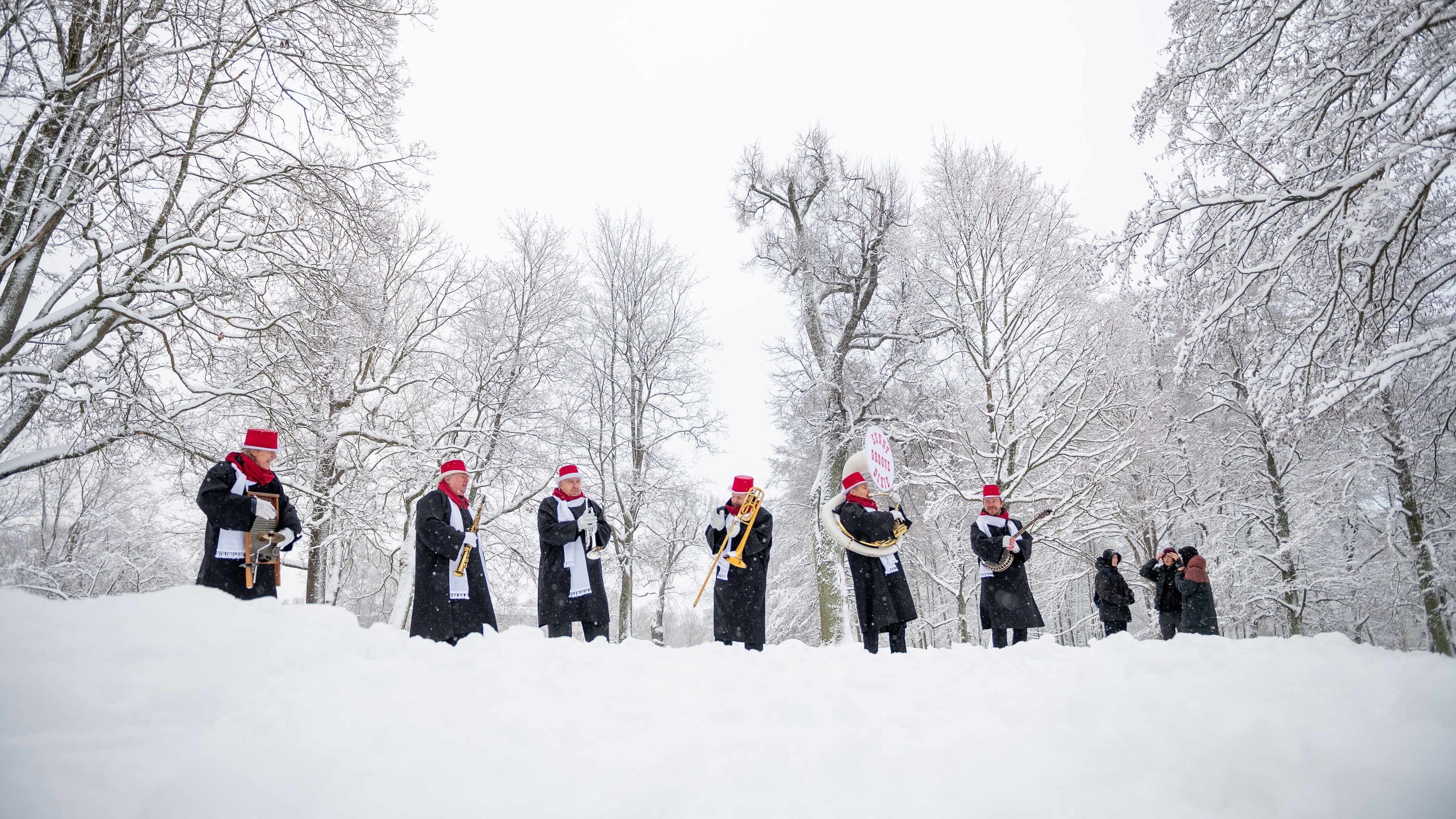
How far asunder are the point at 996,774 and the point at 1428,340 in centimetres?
554

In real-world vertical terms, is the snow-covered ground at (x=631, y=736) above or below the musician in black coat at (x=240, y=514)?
below

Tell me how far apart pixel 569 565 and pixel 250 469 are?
285 centimetres

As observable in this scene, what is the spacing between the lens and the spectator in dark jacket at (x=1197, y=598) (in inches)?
363

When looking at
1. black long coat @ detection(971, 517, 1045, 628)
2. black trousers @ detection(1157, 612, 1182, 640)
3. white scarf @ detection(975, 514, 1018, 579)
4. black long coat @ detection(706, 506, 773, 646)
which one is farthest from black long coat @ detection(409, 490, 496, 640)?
black trousers @ detection(1157, 612, 1182, 640)

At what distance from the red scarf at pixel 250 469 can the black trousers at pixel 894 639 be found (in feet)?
18.7

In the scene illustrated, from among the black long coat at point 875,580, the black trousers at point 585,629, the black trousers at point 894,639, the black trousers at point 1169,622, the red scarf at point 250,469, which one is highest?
the red scarf at point 250,469

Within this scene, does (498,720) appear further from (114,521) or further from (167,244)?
(114,521)

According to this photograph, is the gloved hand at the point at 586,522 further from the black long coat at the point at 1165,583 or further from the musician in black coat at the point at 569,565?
the black long coat at the point at 1165,583

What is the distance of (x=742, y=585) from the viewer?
6.56 meters

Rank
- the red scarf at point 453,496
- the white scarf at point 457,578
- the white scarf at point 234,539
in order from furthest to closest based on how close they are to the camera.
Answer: the red scarf at point 453,496
the white scarf at point 457,578
the white scarf at point 234,539

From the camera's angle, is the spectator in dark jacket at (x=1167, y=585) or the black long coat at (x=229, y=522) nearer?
the black long coat at (x=229, y=522)

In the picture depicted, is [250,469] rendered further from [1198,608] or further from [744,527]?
[1198,608]

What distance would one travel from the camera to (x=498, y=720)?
238cm

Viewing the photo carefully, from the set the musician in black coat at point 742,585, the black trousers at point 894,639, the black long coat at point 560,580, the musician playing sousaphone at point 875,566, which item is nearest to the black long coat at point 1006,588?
the musician playing sousaphone at point 875,566
